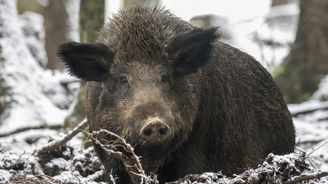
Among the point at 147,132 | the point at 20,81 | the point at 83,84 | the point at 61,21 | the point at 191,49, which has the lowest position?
the point at 61,21

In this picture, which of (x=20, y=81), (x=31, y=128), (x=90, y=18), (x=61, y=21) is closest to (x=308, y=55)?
(x=90, y=18)

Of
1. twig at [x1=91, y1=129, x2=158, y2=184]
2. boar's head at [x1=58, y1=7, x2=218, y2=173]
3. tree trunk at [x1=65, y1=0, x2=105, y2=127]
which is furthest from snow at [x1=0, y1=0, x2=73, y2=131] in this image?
twig at [x1=91, y1=129, x2=158, y2=184]

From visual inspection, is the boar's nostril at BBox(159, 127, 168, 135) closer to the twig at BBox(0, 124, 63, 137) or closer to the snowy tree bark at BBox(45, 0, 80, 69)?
the twig at BBox(0, 124, 63, 137)

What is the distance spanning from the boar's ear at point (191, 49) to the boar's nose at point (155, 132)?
0.91m

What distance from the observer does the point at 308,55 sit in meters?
12.7

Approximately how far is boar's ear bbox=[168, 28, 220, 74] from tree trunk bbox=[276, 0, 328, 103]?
681 centimetres

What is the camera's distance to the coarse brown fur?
557 cm

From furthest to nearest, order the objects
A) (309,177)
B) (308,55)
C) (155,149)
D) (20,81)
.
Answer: (308,55) < (20,81) < (155,149) < (309,177)

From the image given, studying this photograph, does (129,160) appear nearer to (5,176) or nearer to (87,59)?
(5,176)

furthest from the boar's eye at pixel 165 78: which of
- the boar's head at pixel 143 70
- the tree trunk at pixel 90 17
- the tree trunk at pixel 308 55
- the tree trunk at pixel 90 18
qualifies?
the tree trunk at pixel 308 55

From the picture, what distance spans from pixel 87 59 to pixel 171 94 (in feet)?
2.37

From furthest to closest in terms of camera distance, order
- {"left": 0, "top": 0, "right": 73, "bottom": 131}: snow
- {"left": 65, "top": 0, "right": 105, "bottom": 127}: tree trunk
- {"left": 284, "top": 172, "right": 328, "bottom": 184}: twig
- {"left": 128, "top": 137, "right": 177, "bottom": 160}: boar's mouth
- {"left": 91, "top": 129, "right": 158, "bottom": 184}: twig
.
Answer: {"left": 65, "top": 0, "right": 105, "bottom": 127}: tree trunk, {"left": 0, "top": 0, "right": 73, "bottom": 131}: snow, {"left": 128, "top": 137, "right": 177, "bottom": 160}: boar's mouth, {"left": 91, "top": 129, "right": 158, "bottom": 184}: twig, {"left": 284, "top": 172, "right": 328, "bottom": 184}: twig

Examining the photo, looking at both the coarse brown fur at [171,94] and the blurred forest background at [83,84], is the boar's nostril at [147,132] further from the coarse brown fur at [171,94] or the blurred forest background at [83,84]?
the blurred forest background at [83,84]

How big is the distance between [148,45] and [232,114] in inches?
36.0
